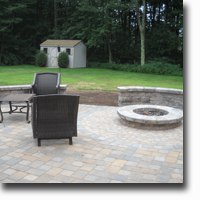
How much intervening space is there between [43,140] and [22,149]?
478mm

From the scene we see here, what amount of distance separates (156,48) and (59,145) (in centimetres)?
1989

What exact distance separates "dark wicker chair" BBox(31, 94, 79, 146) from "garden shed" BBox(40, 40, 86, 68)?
18.0 m

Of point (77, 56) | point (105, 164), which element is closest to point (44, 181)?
point (105, 164)

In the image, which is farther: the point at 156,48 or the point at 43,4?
the point at 43,4

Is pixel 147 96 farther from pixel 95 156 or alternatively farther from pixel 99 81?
pixel 99 81

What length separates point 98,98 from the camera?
8609mm

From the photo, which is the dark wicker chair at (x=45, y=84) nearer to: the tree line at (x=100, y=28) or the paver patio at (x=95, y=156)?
the paver patio at (x=95, y=156)

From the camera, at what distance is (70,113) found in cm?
406

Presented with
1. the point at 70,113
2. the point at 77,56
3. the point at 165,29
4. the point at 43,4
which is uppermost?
the point at 43,4

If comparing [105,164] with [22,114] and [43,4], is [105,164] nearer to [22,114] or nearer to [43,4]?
[22,114]

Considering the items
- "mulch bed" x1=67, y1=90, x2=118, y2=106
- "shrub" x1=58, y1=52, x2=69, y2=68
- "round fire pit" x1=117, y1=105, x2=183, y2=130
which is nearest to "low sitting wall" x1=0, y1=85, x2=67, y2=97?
"mulch bed" x1=67, y1=90, x2=118, y2=106

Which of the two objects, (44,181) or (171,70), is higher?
(171,70)
